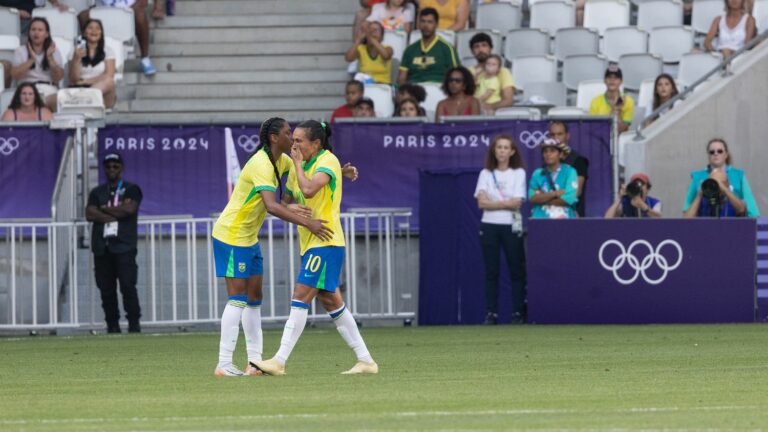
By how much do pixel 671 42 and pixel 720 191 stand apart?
5.23 metres

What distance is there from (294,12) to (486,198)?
7.57 meters

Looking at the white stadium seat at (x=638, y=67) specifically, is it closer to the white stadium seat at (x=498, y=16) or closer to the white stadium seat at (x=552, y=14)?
the white stadium seat at (x=552, y=14)

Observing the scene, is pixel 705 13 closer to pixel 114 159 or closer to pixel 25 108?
pixel 114 159

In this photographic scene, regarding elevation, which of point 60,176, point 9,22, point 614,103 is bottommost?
point 60,176

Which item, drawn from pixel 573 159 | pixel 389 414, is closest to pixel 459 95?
pixel 573 159

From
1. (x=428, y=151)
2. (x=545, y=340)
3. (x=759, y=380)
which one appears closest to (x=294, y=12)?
(x=428, y=151)

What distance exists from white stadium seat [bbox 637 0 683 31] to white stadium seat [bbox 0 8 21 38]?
8.85 metres

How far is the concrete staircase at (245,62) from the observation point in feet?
76.5

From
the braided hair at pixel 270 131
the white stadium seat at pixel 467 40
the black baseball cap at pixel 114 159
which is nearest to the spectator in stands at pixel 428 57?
the white stadium seat at pixel 467 40

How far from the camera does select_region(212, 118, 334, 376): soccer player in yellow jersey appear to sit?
475 inches

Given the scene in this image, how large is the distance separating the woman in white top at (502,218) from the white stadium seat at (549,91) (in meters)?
3.81

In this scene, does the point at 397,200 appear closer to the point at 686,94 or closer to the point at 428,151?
the point at 428,151

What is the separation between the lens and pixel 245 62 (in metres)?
24.2

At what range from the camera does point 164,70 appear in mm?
24172
